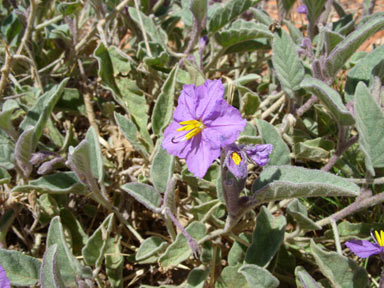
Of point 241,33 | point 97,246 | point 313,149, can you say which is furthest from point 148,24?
point 97,246

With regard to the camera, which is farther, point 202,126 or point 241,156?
point 202,126

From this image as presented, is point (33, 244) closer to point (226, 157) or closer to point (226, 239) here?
point (226, 239)

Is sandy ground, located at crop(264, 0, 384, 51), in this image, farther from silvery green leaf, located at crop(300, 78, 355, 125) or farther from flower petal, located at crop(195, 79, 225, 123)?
flower petal, located at crop(195, 79, 225, 123)

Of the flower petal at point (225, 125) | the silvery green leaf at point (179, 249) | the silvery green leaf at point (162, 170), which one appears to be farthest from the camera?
the silvery green leaf at point (162, 170)

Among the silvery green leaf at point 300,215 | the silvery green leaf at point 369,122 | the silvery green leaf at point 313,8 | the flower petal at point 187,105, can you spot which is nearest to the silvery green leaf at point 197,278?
the silvery green leaf at point 300,215

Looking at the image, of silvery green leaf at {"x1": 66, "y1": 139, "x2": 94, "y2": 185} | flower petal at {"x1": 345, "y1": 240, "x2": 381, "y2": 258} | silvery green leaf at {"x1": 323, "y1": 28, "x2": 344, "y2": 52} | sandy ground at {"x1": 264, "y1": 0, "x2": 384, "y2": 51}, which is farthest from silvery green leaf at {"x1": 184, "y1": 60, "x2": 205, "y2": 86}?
sandy ground at {"x1": 264, "y1": 0, "x2": 384, "y2": 51}

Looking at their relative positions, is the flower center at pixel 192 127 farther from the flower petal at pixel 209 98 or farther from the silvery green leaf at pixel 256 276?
the silvery green leaf at pixel 256 276

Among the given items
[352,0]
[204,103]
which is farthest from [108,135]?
[352,0]

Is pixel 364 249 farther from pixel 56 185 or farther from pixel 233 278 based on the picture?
pixel 56 185

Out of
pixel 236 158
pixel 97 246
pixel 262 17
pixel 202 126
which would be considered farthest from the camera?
pixel 262 17
